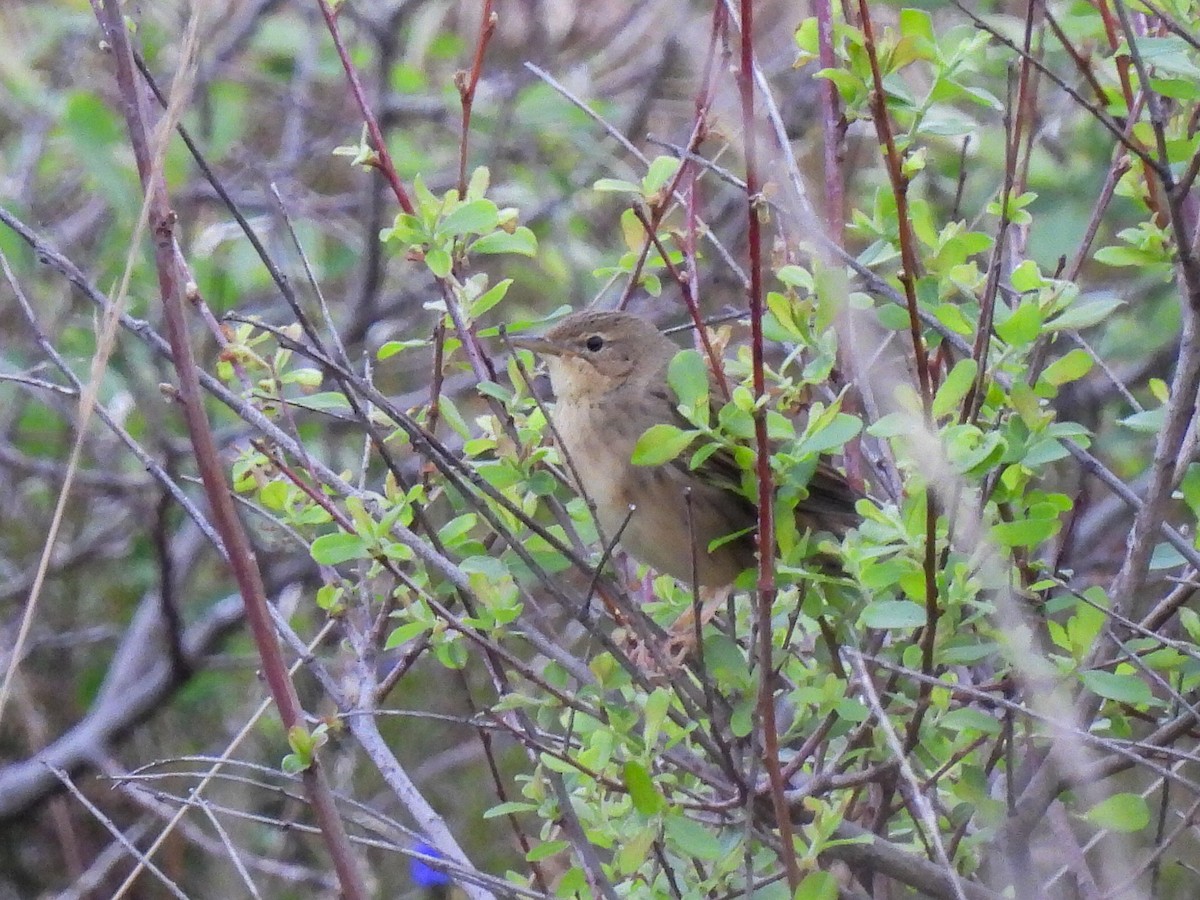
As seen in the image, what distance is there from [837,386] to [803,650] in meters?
0.49

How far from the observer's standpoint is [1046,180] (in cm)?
459

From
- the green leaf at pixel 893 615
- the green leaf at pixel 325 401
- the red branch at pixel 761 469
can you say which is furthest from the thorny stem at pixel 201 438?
the green leaf at pixel 893 615

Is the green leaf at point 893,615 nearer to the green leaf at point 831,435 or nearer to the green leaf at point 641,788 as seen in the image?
the green leaf at point 831,435

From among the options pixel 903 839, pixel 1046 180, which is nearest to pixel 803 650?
pixel 903 839

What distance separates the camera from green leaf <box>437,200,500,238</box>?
89.4 inches

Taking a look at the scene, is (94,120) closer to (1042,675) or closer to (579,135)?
(579,135)

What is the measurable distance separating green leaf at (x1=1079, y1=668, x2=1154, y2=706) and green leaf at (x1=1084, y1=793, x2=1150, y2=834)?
0.44 feet

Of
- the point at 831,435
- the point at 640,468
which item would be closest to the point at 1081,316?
the point at 831,435

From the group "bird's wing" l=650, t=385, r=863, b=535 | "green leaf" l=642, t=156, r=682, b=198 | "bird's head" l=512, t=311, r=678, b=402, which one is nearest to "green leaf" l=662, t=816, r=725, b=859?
"bird's wing" l=650, t=385, r=863, b=535

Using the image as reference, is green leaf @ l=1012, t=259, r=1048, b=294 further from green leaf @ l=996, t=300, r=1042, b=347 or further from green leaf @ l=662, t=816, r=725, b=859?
green leaf @ l=662, t=816, r=725, b=859

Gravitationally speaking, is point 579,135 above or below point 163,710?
above

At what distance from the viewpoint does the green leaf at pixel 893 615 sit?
6.50 feet

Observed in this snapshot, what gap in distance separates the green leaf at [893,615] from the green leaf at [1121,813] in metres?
0.34

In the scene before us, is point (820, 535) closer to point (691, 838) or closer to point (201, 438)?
point (691, 838)
